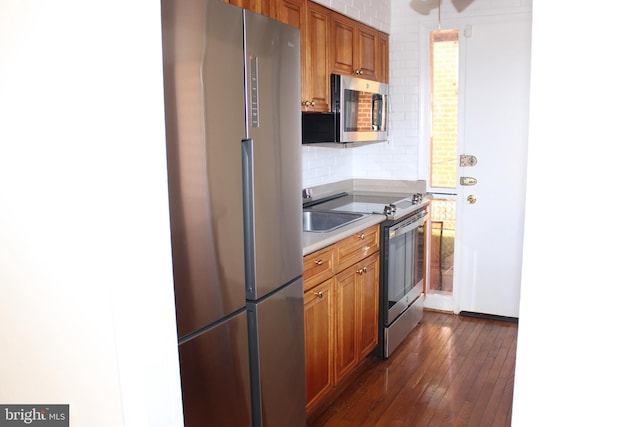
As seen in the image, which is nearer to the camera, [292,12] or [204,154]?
[204,154]

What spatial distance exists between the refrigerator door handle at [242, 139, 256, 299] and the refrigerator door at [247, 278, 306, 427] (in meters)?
0.12

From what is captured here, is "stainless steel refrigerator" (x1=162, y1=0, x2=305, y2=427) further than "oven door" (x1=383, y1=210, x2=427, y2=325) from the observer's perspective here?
No

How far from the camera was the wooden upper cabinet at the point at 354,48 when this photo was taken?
3.38 meters

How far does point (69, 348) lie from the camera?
155cm

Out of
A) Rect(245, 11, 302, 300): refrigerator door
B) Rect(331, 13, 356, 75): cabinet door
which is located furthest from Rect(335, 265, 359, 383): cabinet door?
Rect(331, 13, 356, 75): cabinet door

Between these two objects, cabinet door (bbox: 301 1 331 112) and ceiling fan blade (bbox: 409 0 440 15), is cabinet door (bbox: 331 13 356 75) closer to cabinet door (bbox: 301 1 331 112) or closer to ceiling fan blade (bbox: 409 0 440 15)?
cabinet door (bbox: 301 1 331 112)

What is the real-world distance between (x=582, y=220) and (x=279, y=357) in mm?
1603

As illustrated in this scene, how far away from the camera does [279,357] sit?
2219 millimetres

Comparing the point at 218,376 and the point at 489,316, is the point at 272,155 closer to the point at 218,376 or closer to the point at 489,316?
the point at 218,376

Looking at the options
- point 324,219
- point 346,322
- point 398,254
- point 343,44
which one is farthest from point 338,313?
point 343,44

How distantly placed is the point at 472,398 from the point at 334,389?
74 centimetres

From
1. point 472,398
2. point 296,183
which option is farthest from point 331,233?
point 472,398

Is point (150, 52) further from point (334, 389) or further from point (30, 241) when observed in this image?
point (334, 389)

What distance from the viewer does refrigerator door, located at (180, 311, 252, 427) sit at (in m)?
1.73
